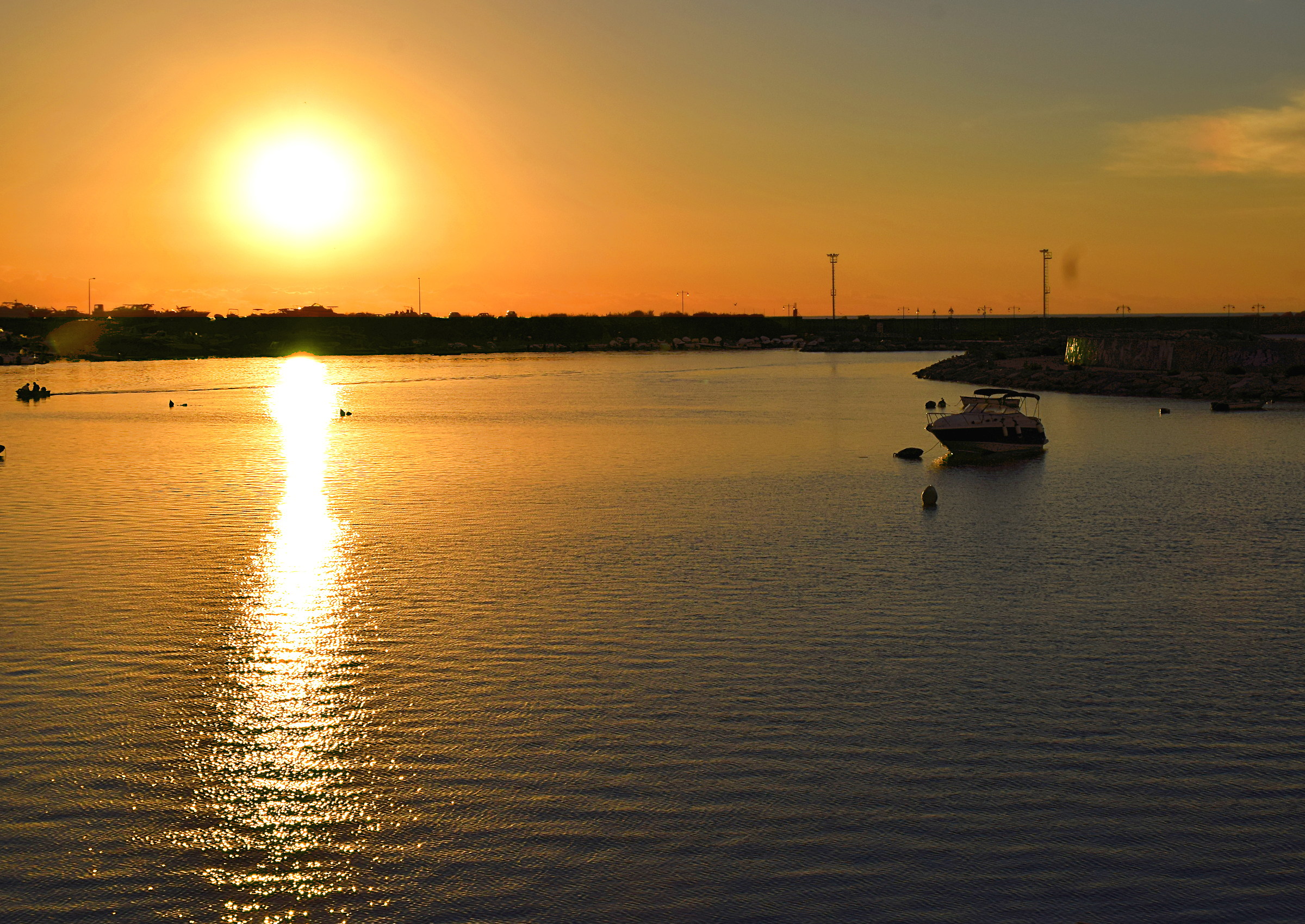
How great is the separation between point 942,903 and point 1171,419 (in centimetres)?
6686

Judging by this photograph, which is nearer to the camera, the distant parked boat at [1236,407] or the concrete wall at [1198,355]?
the distant parked boat at [1236,407]

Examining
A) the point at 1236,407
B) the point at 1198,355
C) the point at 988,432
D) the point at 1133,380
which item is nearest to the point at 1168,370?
the point at 1198,355

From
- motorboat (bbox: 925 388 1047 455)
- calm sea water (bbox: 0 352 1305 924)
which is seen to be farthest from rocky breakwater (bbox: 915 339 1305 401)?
calm sea water (bbox: 0 352 1305 924)

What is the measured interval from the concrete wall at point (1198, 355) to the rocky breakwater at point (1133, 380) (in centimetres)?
89

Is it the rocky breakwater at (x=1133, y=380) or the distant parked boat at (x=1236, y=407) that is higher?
the rocky breakwater at (x=1133, y=380)

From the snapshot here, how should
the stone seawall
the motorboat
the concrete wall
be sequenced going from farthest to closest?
the concrete wall
the stone seawall
the motorboat

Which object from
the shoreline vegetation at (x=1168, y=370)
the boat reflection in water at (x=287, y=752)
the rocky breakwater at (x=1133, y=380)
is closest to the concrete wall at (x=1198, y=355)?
the shoreline vegetation at (x=1168, y=370)

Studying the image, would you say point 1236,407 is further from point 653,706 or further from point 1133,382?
point 653,706

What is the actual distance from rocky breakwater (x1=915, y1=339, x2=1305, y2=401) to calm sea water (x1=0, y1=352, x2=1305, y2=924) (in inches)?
2019

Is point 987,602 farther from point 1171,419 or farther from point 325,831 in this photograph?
point 1171,419

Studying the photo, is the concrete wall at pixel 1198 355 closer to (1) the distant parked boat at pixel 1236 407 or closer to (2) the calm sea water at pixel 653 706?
(1) the distant parked boat at pixel 1236 407

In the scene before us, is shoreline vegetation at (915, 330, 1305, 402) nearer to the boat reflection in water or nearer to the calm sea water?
the calm sea water

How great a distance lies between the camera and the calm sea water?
10648mm

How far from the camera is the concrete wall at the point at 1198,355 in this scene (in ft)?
303
